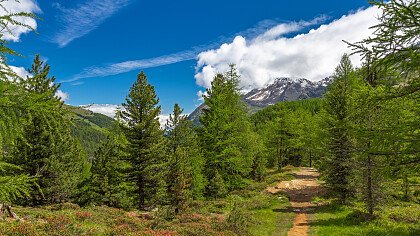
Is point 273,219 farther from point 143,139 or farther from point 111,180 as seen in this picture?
point 111,180

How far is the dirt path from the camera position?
22.4 meters

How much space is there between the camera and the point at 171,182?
963 inches

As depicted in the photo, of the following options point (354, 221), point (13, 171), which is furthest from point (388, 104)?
point (13, 171)

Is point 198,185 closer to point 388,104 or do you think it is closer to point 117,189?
point 117,189

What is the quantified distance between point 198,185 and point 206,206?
2849 millimetres

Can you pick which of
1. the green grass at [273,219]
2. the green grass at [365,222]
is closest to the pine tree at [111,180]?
the green grass at [273,219]

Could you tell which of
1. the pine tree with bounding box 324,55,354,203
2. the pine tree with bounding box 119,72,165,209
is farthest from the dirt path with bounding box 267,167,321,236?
the pine tree with bounding box 119,72,165,209

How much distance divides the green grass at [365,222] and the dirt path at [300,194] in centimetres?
86

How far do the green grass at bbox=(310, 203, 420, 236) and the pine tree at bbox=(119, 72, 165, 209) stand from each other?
52.1 ft

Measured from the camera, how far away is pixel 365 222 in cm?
2173

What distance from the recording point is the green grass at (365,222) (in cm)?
1933

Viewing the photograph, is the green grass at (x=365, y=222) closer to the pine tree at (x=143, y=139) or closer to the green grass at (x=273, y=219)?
the green grass at (x=273, y=219)

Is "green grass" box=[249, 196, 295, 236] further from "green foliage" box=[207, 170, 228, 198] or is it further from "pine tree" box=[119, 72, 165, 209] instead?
"pine tree" box=[119, 72, 165, 209]

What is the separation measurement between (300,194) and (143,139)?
65.3 feet
